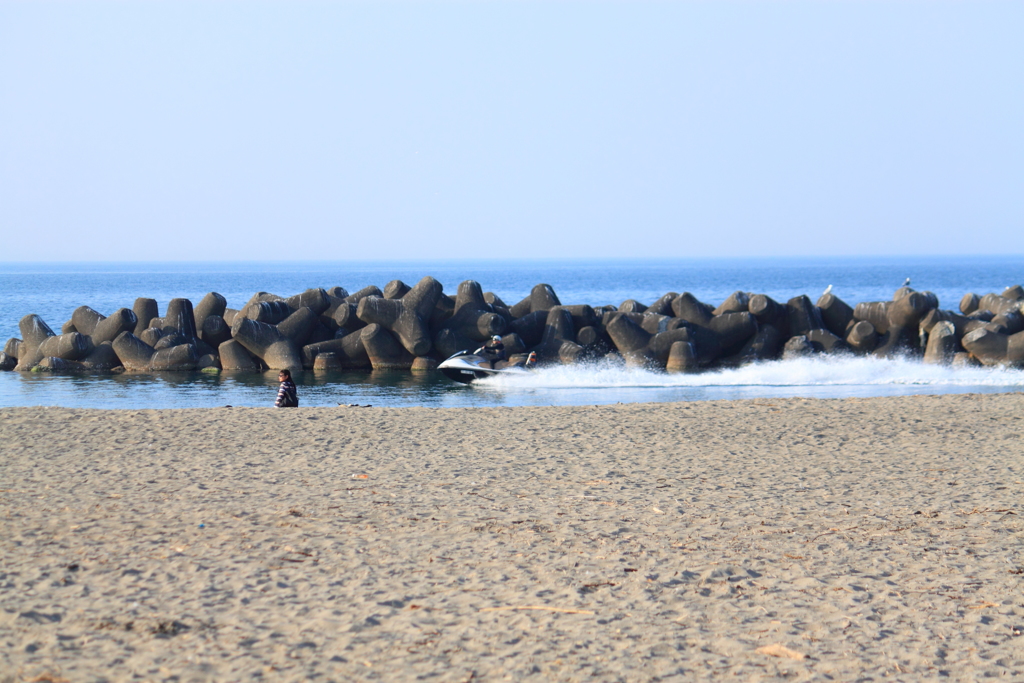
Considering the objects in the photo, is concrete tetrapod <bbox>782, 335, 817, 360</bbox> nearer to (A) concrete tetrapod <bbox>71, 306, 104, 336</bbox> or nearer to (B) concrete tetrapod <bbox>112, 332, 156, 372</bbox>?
(B) concrete tetrapod <bbox>112, 332, 156, 372</bbox>

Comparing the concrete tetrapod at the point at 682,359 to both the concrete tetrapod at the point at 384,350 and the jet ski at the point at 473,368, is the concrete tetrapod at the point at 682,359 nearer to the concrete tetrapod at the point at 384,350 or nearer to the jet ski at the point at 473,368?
the jet ski at the point at 473,368

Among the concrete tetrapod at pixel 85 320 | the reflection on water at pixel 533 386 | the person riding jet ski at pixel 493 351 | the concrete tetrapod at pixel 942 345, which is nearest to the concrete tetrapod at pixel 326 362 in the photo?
the reflection on water at pixel 533 386

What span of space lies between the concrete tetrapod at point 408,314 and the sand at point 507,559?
45.0ft

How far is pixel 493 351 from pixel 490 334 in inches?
75.7

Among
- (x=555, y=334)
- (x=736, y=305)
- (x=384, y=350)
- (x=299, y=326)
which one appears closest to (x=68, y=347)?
(x=299, y=326)

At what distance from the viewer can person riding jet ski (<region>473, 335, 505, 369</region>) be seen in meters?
23.0

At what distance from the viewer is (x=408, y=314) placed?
25.4 meters

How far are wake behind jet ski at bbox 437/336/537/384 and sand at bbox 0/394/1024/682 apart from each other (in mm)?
11278

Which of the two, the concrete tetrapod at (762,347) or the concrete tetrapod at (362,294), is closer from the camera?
the concrete tetrapod at (762,347)

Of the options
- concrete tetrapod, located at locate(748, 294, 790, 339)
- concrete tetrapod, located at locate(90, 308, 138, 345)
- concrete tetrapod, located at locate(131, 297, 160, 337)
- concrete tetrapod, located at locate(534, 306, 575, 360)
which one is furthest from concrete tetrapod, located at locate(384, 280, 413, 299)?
concrete tetrapod, located at locate(748, 294, 790, 339)

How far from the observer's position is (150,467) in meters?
9.45

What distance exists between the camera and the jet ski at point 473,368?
22.7m

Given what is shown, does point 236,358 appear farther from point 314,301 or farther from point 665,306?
point 665,306

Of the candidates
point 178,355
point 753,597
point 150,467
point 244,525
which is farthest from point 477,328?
point 753,597
